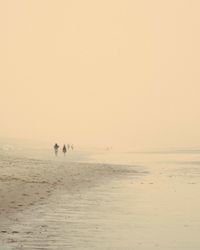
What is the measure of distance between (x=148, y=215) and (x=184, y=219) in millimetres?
1411

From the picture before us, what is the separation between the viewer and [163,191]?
29250 mm

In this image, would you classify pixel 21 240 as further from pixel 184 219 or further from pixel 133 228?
pixel 184 219

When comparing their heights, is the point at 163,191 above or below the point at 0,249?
below

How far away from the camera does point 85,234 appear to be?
48.9 feet

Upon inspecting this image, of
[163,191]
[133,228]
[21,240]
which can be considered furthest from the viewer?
[163,191]

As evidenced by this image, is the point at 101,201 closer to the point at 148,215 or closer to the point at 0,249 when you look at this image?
the point at 148,215

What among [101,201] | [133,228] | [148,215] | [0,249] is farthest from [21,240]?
[101,201]

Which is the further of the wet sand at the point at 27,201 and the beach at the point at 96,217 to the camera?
the wet sand at the point at 27,201

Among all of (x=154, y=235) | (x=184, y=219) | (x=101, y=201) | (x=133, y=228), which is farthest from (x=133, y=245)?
(x=101, y=201)

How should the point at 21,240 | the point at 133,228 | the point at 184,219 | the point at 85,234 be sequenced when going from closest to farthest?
1. the point at 21,240
2. the point at 85,234
3. the point at 133,228
4. the point at 184,219

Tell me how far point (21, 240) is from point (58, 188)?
15.9 m

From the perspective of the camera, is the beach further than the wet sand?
No

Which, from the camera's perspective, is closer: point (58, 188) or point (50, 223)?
point (50, 223)

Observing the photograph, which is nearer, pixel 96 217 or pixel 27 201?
pixel 96 217
